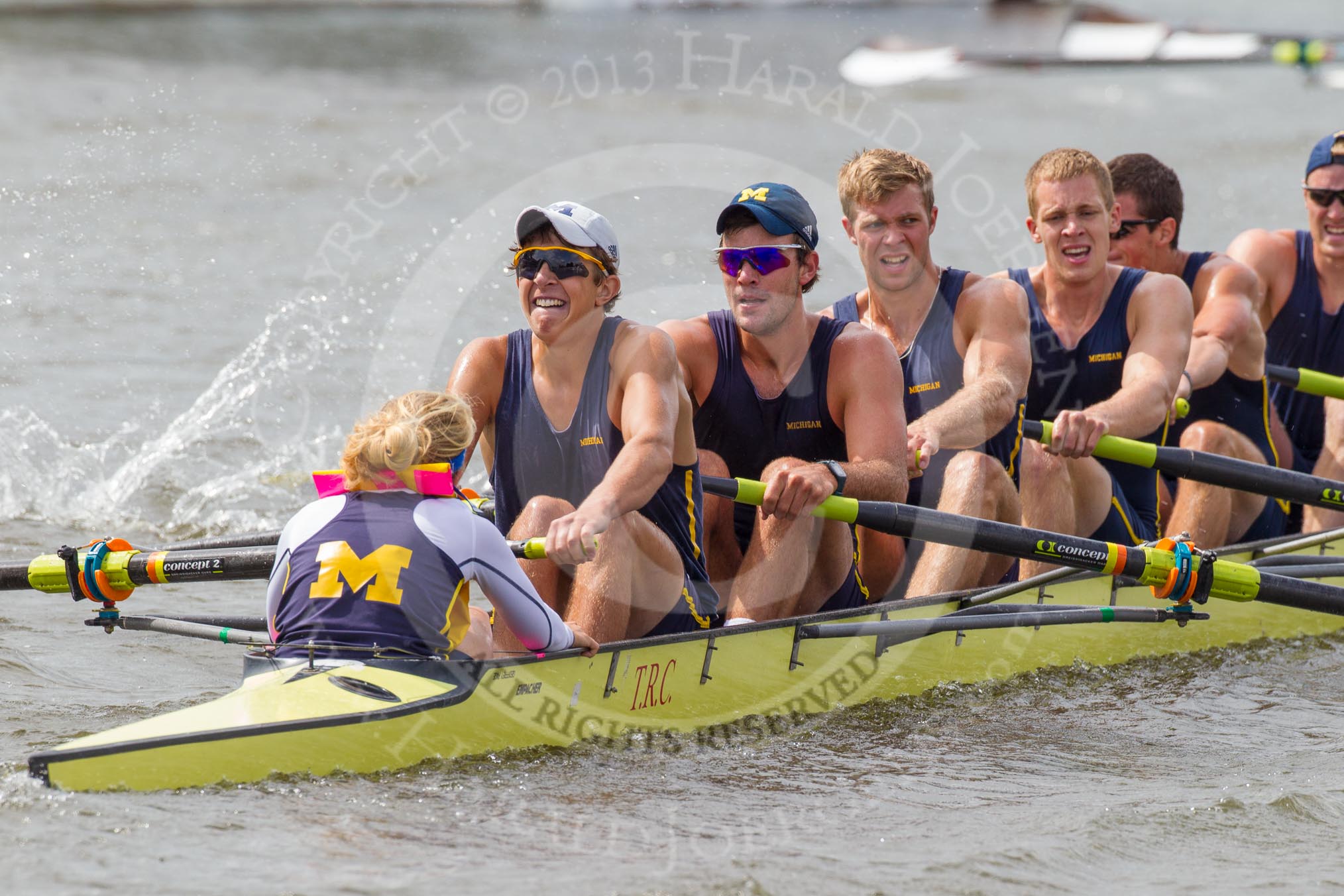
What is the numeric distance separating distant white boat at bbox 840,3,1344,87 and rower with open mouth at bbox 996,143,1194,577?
983cm

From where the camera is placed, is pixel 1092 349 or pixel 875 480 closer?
pixel 875 480

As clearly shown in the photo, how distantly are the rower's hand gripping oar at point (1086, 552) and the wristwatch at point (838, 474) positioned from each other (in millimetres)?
69

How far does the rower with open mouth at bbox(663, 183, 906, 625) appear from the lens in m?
4.73

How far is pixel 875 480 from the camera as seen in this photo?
468 cm

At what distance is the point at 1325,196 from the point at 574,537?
15.0 feet

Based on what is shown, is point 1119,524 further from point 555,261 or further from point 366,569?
point 366,569

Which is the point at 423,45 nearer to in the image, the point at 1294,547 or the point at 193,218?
the point at 193,218

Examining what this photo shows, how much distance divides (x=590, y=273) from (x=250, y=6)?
21.6 m

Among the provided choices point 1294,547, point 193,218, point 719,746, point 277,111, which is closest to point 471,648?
point 719,746

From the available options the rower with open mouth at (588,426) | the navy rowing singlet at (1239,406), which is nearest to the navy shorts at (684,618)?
the rower with open mouth at (588,426)

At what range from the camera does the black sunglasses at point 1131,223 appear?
21.2 feet

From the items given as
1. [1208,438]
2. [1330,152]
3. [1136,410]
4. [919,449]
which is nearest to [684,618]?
[919,449]

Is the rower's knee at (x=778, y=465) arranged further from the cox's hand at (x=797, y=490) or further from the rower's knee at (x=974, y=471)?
the rower's knee at (x=974, y=471)

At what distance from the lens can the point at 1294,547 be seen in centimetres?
598
